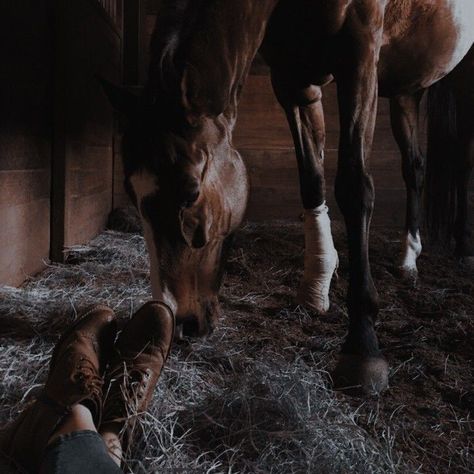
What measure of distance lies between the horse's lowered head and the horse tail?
1.82 meters

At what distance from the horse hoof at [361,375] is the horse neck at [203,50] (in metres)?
0.77

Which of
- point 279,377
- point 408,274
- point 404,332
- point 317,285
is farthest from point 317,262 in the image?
point 279,377

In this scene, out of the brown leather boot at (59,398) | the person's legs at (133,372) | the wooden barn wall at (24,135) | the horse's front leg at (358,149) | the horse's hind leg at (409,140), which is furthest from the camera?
the horse's hind leg at (409,140)

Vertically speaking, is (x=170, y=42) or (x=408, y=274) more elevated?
(x=170, y=42)

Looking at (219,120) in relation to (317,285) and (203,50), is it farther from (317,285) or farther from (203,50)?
(317,285)

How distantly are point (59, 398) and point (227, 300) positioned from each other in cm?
134

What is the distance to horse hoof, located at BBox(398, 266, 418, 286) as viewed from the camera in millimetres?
2583

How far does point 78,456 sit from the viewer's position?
79 centimetres

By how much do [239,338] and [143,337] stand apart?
2.07ft

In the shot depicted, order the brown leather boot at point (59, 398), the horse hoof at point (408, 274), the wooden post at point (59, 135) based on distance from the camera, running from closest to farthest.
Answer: the brown leather boot at point (59, 398) < the wooden post at point (59, 135) < the horse hoof at point (408, 274)

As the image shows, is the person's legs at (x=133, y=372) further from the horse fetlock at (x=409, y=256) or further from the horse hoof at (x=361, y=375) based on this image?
the horse fetlock at (x=409, y=256)

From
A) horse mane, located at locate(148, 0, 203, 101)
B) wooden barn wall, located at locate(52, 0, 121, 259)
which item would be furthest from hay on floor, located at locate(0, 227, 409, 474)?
horse mane, located at locate(148, 0, 203, 101)

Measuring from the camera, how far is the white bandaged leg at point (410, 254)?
2691 mm

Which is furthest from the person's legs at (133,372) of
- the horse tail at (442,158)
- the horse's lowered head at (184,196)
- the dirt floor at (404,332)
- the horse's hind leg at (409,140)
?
the horse tail at (442,158)
